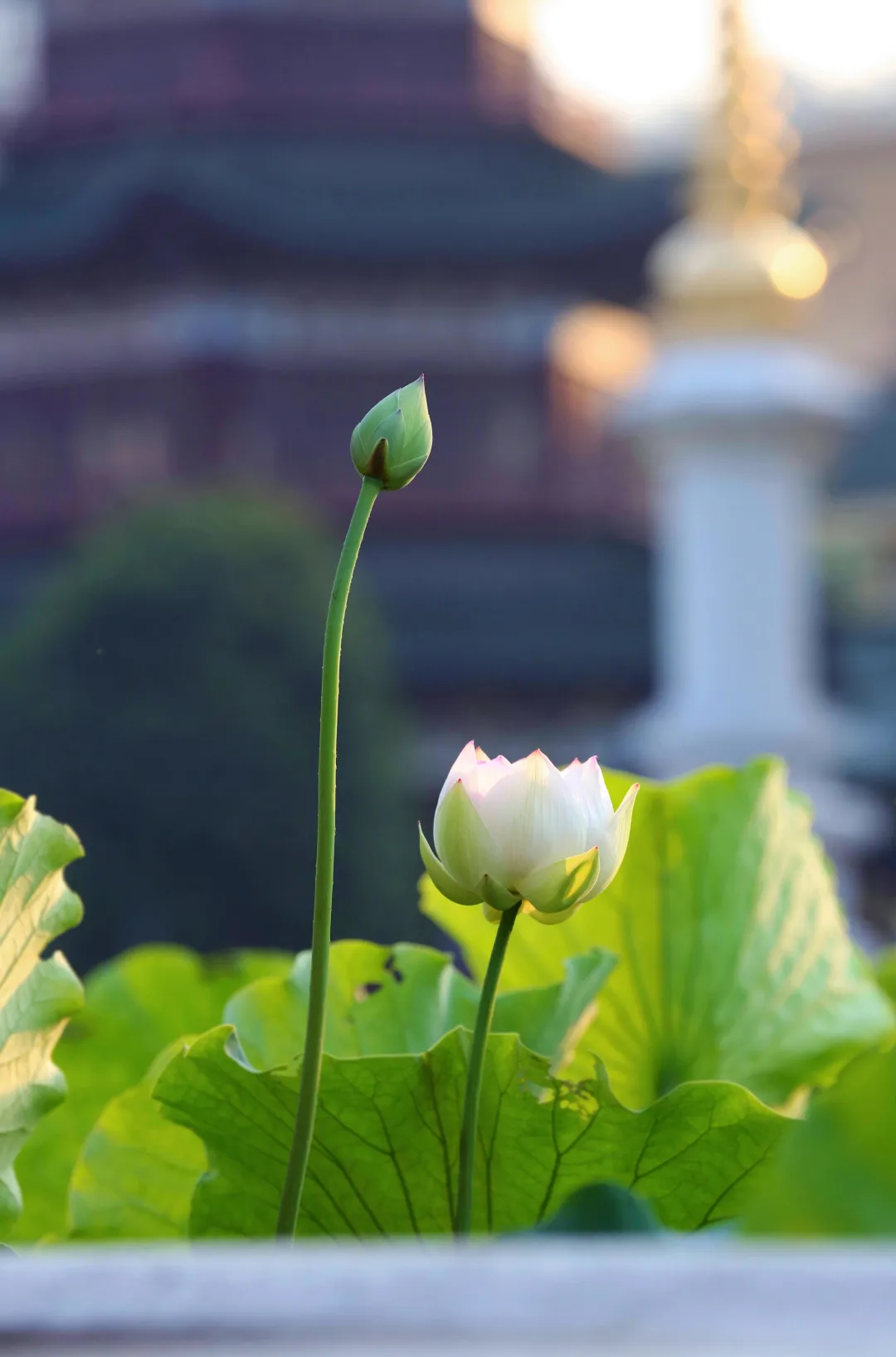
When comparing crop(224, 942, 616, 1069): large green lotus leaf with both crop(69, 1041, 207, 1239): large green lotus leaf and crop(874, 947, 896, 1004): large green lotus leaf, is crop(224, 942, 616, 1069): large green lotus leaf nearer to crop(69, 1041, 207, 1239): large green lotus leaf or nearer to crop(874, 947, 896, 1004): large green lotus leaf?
crop(69, 1041, 207, 1239): large green lotus leaf

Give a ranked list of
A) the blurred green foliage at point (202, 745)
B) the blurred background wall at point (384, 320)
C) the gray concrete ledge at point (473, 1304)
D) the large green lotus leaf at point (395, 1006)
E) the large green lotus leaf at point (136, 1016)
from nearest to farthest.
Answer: the gray concrete ledge at point (473, 1304), the large green lotus leaf at point (395, 1006), the large green lotus leaf at point (136, 1016), the blurred green foliage at point (202, 745), the blurred background wall at point (384, 320)

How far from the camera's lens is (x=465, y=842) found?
0.30 metres

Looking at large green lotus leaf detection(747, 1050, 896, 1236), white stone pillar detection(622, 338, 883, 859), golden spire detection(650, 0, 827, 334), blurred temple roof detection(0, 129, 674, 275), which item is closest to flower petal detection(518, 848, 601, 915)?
large green lotus leaf detection(747, 1050, 896, 1236)

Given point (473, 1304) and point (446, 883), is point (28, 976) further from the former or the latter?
point (473, 1304)

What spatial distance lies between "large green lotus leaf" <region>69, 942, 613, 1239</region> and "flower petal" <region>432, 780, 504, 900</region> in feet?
0.24

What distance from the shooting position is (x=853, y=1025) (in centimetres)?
39

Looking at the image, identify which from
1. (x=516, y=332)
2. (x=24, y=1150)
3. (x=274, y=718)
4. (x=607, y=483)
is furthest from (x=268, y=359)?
(x=24, y=1150)

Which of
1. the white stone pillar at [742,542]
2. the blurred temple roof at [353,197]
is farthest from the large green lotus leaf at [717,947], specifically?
the blurred temple roof at [353,197]

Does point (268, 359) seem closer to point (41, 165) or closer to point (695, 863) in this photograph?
point (41, 165)

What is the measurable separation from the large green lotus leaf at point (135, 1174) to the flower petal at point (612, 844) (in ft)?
0.40

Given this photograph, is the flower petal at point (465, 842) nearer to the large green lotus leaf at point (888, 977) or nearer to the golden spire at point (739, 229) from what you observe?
the large green lotus leaf at point (888, 977)

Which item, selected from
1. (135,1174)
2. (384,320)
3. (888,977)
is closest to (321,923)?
(135,1174)

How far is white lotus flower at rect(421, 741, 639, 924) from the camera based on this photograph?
0.30 meters

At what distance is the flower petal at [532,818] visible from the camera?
300 mm
